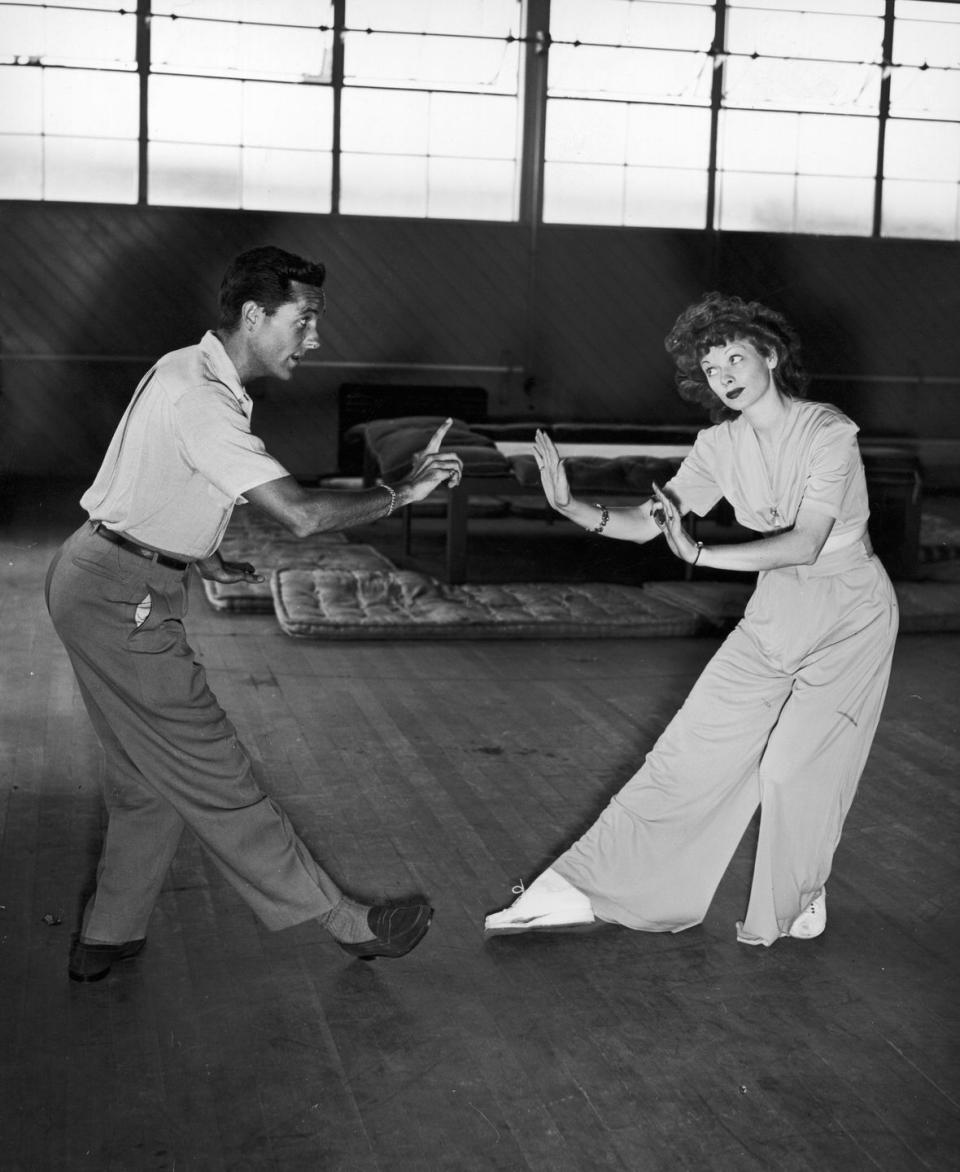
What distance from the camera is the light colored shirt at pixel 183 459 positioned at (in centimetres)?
252

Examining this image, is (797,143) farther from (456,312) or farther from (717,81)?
(456,312)

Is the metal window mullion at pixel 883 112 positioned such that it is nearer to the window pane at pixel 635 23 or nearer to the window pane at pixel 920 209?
the window pane at pixel 920 209

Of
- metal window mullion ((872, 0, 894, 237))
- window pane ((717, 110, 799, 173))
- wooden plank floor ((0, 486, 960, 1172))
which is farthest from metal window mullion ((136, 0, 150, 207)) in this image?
wooden plank floor ((0, 486, 960, 1172))

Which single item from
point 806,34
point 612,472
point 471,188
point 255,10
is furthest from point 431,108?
point 612,472

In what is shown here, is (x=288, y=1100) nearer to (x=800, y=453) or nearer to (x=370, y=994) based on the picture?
(x=370, y=994)

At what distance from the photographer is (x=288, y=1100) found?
2.40m

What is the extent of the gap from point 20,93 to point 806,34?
6369 mm

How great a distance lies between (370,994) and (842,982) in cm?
94

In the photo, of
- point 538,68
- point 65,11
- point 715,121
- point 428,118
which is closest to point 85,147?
point 65,11

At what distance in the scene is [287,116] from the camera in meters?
11.4

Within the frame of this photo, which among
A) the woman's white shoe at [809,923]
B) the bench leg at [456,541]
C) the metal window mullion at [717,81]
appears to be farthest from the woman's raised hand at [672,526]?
the metal window mullion at [717,81]

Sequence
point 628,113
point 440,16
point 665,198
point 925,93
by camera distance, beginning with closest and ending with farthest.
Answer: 1. point 440,16
2. point 628,113
3. point 665,198
4. point 925,93

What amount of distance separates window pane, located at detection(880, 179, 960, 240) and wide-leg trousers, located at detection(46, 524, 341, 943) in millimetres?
11224

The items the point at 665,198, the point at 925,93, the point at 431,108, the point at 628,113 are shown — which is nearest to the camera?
the point at 431,108
